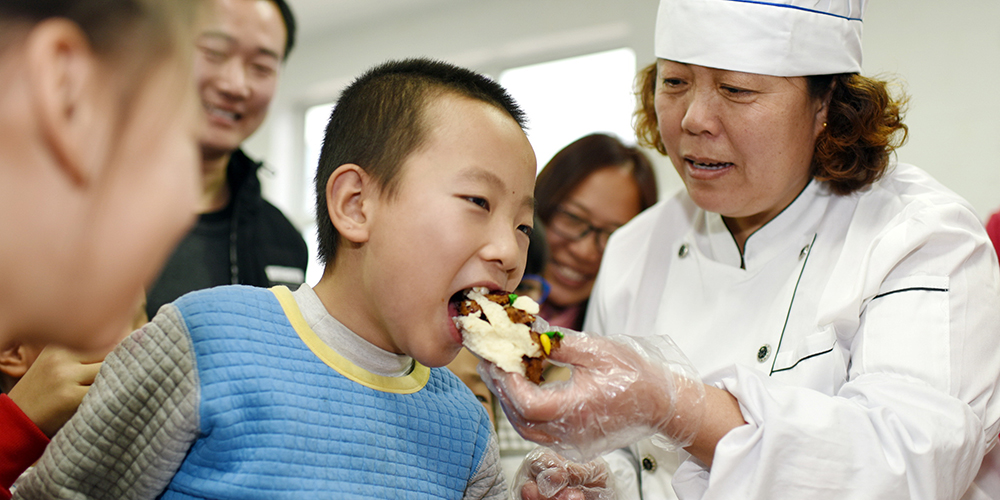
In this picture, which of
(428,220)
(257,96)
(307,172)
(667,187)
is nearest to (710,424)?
(428,220)

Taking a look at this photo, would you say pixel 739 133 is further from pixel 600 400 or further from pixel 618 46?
pixel 618 46

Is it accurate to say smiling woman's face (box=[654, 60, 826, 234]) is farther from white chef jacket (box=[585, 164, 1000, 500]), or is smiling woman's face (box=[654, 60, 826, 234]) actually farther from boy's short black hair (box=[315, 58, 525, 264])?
boy's short black hair (box=[315, 58, 525, 264])

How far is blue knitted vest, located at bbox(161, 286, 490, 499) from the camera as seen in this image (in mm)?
1121

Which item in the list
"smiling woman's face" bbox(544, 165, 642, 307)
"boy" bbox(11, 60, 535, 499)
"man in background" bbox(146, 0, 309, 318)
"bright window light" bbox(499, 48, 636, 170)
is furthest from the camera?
"bright window light" bbox(499, 48, 636, 170)

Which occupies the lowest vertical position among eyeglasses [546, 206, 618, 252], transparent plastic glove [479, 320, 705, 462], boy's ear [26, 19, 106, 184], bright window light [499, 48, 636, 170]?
eyeglasses [546, 206, 618, 252]

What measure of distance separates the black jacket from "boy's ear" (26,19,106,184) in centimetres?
162

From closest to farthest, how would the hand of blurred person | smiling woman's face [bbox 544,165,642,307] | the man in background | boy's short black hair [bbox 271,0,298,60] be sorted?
the hand of blurred person → the man in background → boy's short black hair [bbox 271,0,298,60] → smiling woman's face [bbox 544,165,642,307]

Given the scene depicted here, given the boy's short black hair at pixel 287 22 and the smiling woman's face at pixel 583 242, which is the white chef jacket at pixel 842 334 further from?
the boy's short black hair at pixel 287 22

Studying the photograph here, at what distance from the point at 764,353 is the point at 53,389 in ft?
4.80

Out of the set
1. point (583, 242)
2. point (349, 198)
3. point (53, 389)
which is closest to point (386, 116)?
point (349, 198)

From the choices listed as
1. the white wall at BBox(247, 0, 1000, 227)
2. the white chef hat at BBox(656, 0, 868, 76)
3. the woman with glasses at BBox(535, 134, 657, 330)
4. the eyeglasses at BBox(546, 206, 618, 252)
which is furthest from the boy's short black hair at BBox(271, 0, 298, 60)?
the white wall at BBox(247, 0, 1000, 227)

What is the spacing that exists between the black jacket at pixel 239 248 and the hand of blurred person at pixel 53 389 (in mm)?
855

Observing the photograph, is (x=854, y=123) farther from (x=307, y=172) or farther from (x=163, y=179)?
(x=307, y=172)

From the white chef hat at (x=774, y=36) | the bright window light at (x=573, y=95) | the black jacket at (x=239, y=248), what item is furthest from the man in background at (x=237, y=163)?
the bright window light at (x=573, y=95)
